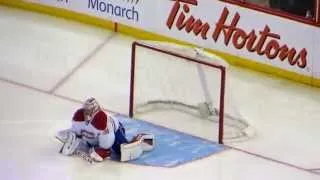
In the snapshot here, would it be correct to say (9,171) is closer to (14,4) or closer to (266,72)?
(266,72)

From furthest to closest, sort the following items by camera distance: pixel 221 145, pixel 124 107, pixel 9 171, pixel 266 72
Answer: pixel 266 72, pixel 124 107, pixel 221 145, pixel 9 171

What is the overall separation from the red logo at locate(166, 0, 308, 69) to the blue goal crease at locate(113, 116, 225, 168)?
1.56 meters

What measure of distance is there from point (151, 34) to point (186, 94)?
183 cm

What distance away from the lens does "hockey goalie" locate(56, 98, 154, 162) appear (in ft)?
29.6

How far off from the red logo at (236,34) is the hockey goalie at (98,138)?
1990 mm

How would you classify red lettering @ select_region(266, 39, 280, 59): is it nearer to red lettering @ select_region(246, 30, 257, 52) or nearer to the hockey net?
red lettering @ select_region(246, 30, 257, 52)

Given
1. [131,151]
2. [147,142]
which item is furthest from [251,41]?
[131,151]

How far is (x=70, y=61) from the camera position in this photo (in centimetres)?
1131

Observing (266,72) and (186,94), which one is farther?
(266,72)

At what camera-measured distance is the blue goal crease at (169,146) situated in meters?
9.16

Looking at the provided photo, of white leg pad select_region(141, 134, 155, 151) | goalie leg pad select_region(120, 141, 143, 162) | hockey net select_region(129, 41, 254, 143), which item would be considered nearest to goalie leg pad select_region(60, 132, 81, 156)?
goalie leg pad select_region(120, 141, 143, 162)

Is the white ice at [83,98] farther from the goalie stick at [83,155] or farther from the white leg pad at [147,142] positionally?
the white leg pad at [147,142]

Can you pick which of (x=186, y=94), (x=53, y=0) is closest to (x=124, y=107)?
(x=186, y=94)

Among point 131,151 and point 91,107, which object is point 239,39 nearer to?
point 131,151
